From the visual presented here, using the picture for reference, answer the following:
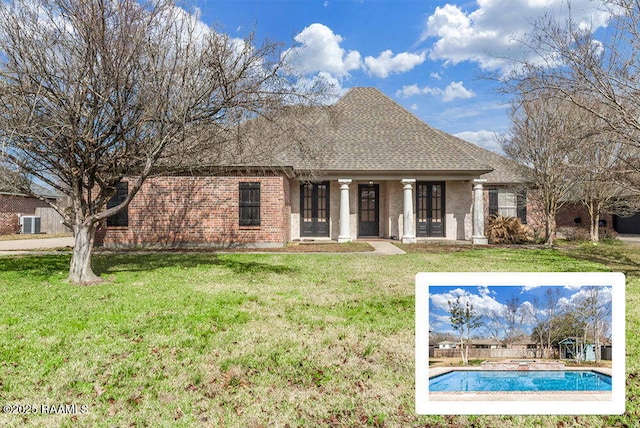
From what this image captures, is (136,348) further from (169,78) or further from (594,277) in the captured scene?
(169,78)

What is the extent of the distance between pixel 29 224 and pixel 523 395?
3174 cm

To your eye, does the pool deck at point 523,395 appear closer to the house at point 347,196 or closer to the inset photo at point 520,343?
the inset photo at point 520,343

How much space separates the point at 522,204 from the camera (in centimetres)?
1973

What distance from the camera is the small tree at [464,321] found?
6.03ft

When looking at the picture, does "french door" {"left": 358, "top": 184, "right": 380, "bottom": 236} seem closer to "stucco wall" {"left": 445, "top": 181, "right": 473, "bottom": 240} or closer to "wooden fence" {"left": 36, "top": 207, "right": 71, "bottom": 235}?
"stucco wall" {"left": 445, "top": 181, "right": 473, "bottom": 240}

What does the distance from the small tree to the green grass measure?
4.02ft

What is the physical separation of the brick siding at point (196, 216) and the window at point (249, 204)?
18 centimetres

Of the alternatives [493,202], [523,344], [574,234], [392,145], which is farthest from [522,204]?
[523,344]

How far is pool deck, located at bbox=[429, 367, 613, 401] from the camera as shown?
1.79 m

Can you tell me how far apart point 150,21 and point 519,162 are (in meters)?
17.9

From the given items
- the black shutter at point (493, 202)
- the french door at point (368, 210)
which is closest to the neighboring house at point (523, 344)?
the french door at point (368, 210)

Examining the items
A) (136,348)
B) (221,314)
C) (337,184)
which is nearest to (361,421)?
(136,348)

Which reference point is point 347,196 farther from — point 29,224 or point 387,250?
point 29,224

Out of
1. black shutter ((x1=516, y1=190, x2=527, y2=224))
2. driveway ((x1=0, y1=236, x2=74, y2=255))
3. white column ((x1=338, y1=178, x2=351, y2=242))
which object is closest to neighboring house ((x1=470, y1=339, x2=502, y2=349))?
white column ((x1=338, y1=178, x2=351, y2=242))
